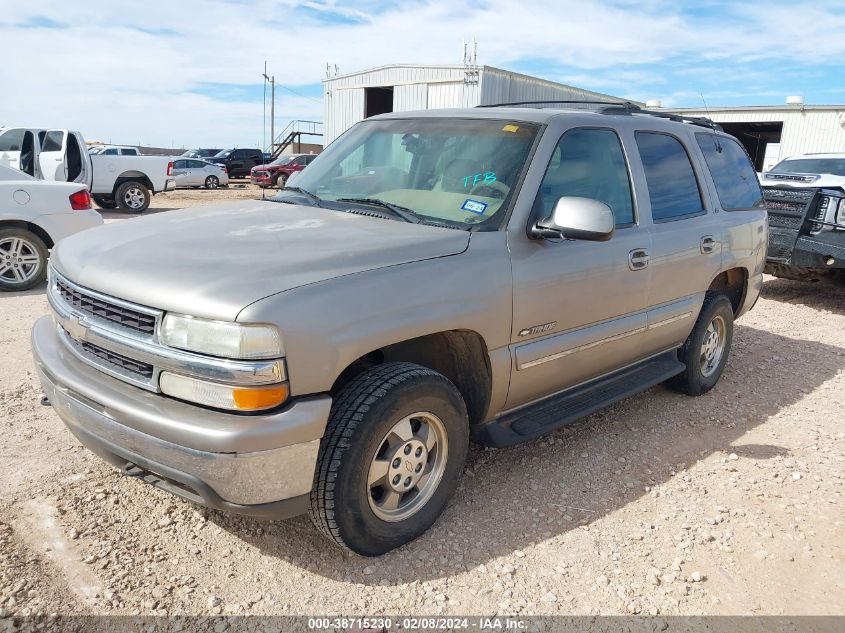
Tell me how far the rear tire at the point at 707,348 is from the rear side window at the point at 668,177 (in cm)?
78

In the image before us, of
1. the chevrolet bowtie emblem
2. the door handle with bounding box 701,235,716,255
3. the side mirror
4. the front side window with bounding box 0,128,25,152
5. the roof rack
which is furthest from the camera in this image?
the front side window with bounding box 0,128,25,152

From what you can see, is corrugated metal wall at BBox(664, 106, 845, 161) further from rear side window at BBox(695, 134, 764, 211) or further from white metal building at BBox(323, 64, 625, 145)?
rear side window at BBox(695, 134, 764, 211)

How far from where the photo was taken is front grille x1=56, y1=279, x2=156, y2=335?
2.47m

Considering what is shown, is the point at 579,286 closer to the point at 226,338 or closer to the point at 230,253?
the point at 230,253

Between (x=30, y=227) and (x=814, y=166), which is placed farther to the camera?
(x=814, y=166)

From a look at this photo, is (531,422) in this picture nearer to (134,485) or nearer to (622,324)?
(622,324)

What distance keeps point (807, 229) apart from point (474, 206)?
261 inches

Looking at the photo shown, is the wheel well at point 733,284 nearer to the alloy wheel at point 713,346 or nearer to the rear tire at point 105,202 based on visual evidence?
the alloy wheel at point 713,346

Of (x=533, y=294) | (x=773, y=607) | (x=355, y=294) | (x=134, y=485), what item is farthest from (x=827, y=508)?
(x=134, y=485)

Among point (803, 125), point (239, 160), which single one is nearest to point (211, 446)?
point (803, 125)

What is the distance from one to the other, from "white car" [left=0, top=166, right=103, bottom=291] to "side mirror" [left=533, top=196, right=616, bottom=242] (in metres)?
6.41

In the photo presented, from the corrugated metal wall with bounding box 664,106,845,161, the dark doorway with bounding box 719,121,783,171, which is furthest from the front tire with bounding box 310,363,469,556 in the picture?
the corrugated metal wall with bounding box 664,106,845,161

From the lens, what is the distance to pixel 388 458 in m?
2.80

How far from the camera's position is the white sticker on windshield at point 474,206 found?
3.25 m
